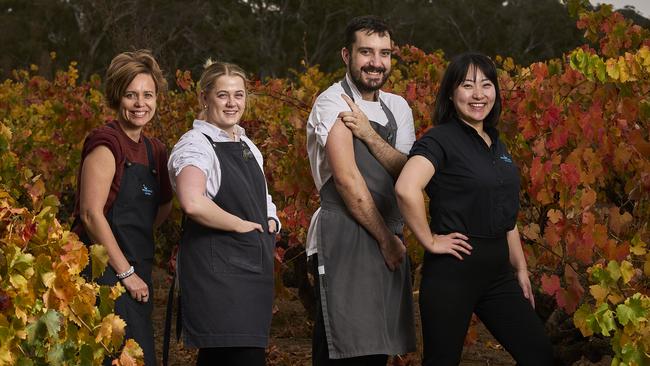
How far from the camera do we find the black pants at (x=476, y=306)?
11.9 feet

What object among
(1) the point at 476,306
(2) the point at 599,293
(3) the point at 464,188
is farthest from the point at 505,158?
(2) the point at 599,293

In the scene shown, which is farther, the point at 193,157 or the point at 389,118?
the point at 389,118

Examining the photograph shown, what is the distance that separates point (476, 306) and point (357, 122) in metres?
0.74

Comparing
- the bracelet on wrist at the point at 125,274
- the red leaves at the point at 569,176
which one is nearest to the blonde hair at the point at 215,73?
the bracelet on wrist at the point at 125,274

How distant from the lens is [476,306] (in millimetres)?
3727

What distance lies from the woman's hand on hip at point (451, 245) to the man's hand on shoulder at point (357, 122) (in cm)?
44

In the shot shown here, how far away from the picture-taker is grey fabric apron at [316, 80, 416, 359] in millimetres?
3795

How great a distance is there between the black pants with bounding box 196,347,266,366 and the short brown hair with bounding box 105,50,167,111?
891 millimetres

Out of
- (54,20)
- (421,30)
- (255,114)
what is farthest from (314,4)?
(255,114)

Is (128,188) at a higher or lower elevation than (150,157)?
lower

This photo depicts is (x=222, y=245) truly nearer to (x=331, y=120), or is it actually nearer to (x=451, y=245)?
(x=331, y=120)

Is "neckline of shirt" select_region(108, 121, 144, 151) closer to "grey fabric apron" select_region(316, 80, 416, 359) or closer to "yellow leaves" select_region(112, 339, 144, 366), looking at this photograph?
"grey fabric apron" select_region(316, 80, 416, 359)

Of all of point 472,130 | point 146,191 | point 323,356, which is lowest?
point 323,356

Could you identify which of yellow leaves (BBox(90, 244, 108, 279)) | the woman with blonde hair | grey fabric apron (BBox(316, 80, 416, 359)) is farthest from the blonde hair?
yellow leaves (BBox(90, 244, 108, 279))
